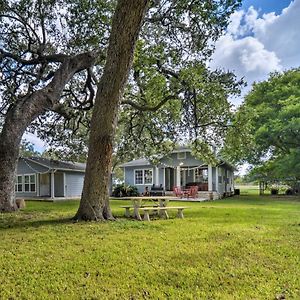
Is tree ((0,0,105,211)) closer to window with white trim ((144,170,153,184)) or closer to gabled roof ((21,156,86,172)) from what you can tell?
gabled roof ((21,156,86,172))

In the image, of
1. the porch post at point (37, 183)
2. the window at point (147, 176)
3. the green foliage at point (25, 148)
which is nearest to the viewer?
the window at point (147, 176)

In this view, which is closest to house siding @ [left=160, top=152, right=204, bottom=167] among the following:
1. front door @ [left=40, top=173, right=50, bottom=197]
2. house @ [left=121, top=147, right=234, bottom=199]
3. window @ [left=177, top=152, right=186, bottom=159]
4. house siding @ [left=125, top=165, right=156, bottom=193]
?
house @ [left=121, top=147, right=234, bottom=199]

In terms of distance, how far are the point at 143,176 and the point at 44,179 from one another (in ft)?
27.3

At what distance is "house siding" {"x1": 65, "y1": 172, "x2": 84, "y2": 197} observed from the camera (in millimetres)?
24834

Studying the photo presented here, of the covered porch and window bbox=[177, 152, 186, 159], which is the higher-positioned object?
window bbox=[177, 152, 186, 159]

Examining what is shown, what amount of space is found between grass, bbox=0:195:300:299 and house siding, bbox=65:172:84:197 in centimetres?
1897

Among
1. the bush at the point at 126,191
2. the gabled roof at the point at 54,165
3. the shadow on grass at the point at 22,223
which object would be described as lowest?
the bush at the point at 126,191

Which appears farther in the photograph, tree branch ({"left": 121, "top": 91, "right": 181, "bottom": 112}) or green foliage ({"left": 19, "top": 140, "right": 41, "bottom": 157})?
green foliage ({"left": 19, "top": 140, "right": 41, "bottom": 157})

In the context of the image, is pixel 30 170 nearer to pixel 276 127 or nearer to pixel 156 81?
pixel 156 81

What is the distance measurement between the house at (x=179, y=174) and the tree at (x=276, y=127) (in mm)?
2444

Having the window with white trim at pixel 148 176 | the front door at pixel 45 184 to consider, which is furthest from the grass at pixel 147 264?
the front door at pixel 45 184

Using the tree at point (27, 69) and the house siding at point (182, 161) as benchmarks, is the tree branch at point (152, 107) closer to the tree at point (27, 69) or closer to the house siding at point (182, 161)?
the tree at point (27, 69)

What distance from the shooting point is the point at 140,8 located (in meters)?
6.65

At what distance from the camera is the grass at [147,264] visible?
130 inches
